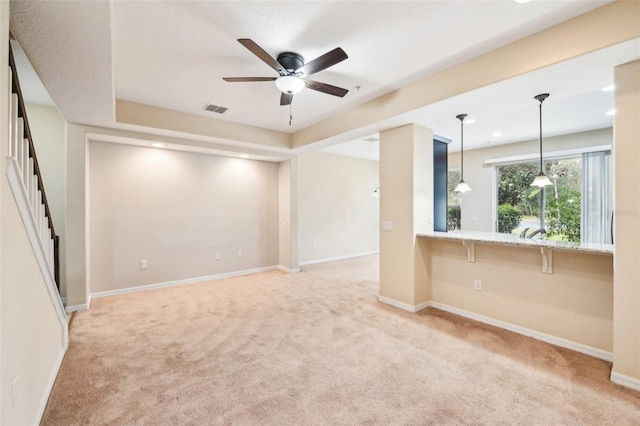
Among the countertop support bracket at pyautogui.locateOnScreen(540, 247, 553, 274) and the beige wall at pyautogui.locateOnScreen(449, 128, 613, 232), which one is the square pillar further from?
the beige wall at pyautogui.locateOnScreen(449, 128, 613, 232)

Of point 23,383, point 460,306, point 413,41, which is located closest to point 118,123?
point 23,383

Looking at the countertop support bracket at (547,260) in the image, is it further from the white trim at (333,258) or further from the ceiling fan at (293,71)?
the white trim at (333,258)

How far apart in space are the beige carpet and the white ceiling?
245 cm

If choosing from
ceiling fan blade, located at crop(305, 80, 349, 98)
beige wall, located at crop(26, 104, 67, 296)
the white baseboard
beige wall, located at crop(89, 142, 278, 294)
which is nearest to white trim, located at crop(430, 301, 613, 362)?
the white baseboard

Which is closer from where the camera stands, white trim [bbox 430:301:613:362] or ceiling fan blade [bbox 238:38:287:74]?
ceiling fan blade [bbox 238:38:287:74]

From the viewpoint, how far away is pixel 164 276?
15.9 feet

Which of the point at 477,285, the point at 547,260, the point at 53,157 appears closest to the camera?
the point at 547,260

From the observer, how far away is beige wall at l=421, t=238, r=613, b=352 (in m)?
2.65

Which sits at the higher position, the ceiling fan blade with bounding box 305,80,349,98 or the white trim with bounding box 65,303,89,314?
the ceiling fan blade with bounding box 305,80,349,98

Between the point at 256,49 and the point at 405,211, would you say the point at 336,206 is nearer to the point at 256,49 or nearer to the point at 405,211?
the point at 405,211

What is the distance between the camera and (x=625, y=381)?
2193mm

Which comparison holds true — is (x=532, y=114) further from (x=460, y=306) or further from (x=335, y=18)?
(x=335, y=18)

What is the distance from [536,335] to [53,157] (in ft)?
20.8

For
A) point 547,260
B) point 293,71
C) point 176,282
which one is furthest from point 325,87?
point 176,282
